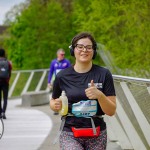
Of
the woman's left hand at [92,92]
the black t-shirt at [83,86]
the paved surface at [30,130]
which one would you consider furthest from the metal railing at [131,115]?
the woman's left hand at [92,92]

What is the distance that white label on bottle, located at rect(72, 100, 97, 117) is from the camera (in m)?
5.15

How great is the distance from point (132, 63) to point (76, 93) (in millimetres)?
8135

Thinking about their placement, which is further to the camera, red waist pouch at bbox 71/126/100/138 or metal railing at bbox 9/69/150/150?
metal railing at bbox 9/69/150/150

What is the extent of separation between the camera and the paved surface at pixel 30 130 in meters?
10.2

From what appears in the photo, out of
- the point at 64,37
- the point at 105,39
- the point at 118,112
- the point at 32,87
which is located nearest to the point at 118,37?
the point at 105,39

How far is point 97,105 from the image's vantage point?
5211mm

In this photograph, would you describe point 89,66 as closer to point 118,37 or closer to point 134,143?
point 134,143

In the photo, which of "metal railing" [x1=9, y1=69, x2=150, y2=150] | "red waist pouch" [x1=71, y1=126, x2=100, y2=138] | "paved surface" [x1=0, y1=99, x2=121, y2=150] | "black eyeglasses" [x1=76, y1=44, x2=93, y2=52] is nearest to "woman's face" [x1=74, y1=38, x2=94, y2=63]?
"black eyeglasses" [x1=76, y1=44, x2=93, y2=52]

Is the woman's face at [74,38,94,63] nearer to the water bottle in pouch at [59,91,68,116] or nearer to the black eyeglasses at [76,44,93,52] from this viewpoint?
the black eyeglasses at [76,44,93,52]

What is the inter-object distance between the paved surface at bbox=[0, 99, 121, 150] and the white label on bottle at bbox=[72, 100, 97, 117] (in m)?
4.16

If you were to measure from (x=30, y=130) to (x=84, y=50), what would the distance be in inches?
298

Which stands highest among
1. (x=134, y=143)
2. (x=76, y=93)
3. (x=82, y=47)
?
(x=82, y=47)

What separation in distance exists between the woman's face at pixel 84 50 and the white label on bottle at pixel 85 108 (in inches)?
13.5

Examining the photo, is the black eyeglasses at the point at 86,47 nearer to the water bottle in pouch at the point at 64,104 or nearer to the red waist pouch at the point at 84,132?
the water bottle in pouch at the point at 64,104
